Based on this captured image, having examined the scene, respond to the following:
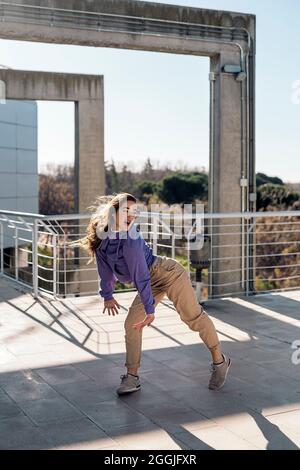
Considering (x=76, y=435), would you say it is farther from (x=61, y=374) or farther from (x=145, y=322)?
(x=61, y=374)

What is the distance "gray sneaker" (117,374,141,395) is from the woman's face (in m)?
1.07

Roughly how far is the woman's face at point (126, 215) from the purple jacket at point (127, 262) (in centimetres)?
4

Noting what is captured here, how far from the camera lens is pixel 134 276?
4.27 m

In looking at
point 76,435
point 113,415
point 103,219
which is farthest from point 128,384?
point 103,219

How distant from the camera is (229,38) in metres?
9.14

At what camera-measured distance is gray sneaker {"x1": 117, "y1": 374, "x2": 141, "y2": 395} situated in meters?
4.53

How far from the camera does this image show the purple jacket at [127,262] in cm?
425

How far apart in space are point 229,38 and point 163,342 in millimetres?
4877

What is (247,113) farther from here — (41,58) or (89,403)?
(41,58)

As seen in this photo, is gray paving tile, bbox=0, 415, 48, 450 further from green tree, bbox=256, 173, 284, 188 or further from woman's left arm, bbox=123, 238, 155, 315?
green tree, bbox=256, 173, 284, 188

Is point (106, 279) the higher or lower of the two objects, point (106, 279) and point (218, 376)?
the higher

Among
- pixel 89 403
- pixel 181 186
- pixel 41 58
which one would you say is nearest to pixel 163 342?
pixel 89 403

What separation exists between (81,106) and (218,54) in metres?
8.69

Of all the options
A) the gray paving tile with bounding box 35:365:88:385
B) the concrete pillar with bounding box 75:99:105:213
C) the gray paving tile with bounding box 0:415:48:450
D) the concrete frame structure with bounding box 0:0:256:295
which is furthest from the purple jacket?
the concrete pillar with bounding box 75:99:105:213
